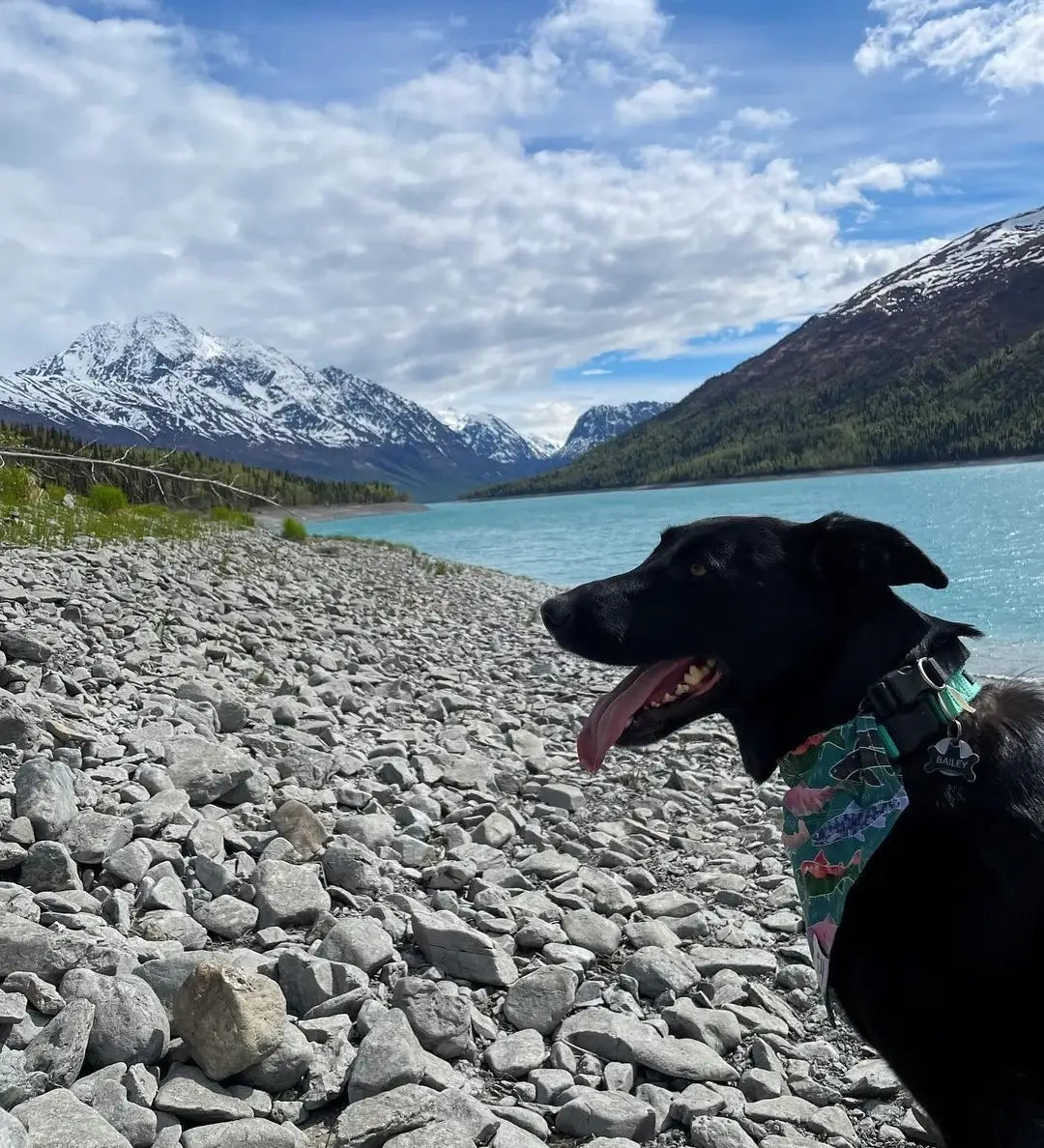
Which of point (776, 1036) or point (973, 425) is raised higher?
point (973, 425)

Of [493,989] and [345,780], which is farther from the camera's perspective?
[345,780]

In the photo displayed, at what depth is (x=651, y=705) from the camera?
3.57m

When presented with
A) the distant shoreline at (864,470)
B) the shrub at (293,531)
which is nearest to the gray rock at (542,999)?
the shrub at (293,531)

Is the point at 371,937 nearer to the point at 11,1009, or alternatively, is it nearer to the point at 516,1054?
the point at 516,1054

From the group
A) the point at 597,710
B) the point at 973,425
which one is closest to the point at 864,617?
the point at 597,710

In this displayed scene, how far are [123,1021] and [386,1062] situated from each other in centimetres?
89

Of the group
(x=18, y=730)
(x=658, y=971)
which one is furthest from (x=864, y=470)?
(x=18, y=730)

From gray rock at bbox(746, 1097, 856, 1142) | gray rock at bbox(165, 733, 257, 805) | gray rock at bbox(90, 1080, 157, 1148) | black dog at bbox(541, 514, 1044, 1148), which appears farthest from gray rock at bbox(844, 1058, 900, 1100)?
gray rock at bbox(165, 733, 257, 805)

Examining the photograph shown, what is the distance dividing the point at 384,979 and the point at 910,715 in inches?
97.8

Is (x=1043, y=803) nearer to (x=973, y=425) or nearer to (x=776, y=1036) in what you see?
(x=776, y=1036)

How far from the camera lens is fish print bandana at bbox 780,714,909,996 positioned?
2.69m

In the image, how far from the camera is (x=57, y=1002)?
3057 millimetres

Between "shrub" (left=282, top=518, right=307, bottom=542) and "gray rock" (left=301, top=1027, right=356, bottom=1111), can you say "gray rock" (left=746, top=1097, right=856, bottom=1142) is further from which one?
"shrub" (left=282, top=518, right=307, bottom=542)

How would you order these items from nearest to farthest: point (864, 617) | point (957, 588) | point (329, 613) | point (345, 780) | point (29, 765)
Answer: point (864, 617)
point (29, 765)
point (345, 780)
point (329, 613)
point (957, 588)
